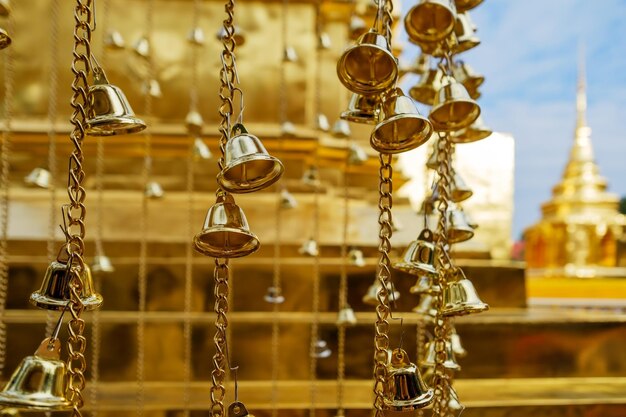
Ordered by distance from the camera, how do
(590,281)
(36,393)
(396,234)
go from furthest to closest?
(590,281) < (396,234) < (36,393)

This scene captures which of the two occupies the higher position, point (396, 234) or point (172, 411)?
point (396, 234)

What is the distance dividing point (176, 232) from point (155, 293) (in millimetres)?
435

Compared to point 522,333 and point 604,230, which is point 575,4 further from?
point 522,333

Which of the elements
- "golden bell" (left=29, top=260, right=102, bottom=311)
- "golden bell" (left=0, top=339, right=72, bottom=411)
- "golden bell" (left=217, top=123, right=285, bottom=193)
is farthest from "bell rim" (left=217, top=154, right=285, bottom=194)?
"golden bell" (left=0, top=339, right=72, bottom=411)

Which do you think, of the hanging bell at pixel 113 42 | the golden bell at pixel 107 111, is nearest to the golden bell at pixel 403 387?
the golden bell at pixel 107 111

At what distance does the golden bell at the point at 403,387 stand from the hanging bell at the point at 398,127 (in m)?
0.46

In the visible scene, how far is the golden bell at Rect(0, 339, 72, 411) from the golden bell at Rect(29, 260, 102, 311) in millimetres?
93

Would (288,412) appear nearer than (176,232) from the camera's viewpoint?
Yes

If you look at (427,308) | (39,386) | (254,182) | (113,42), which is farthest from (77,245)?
(113,42)

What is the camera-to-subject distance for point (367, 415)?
270 centimetres

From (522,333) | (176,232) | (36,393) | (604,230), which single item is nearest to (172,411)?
(176,232)

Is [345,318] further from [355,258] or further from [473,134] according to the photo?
[473,134]

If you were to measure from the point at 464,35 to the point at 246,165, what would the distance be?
1017 millimetres

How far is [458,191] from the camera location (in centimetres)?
208
